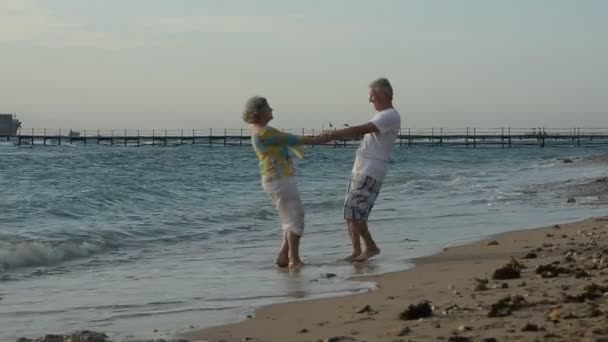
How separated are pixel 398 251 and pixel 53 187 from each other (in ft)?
41.2

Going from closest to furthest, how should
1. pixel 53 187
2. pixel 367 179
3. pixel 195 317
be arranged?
1. pixel 195 317
2. pixel 367 179
3. pixel 53 187

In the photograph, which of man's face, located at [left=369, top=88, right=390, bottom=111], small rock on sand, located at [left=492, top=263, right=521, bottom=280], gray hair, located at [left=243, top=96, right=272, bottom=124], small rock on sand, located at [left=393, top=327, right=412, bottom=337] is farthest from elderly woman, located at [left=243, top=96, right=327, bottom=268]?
small rock on sand, located at [left=393, top=327, right=412, bottom=337]

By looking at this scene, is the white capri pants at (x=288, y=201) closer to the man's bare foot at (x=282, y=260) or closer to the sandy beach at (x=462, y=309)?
the man's bare foot at (x=282, y=260)

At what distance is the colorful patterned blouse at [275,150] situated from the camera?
7.54 meters

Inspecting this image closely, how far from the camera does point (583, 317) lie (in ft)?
13.8

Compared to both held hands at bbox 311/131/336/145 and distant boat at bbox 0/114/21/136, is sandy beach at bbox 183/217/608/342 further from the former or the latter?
distant boat at bbox 0/114/21/136

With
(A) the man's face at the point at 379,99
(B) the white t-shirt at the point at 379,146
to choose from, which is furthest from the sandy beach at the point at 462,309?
(A) the man's face at the point at 379,99

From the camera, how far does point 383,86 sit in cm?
755

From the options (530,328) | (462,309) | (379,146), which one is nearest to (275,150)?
(379,146)

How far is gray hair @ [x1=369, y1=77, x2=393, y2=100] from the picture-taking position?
24.8 feet

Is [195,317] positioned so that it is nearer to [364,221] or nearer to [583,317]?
[583,317]

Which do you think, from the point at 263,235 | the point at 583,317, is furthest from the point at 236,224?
the point at 583,317

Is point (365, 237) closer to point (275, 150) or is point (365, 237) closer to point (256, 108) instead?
point (275, 150)

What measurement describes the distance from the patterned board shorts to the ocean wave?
266 cm
